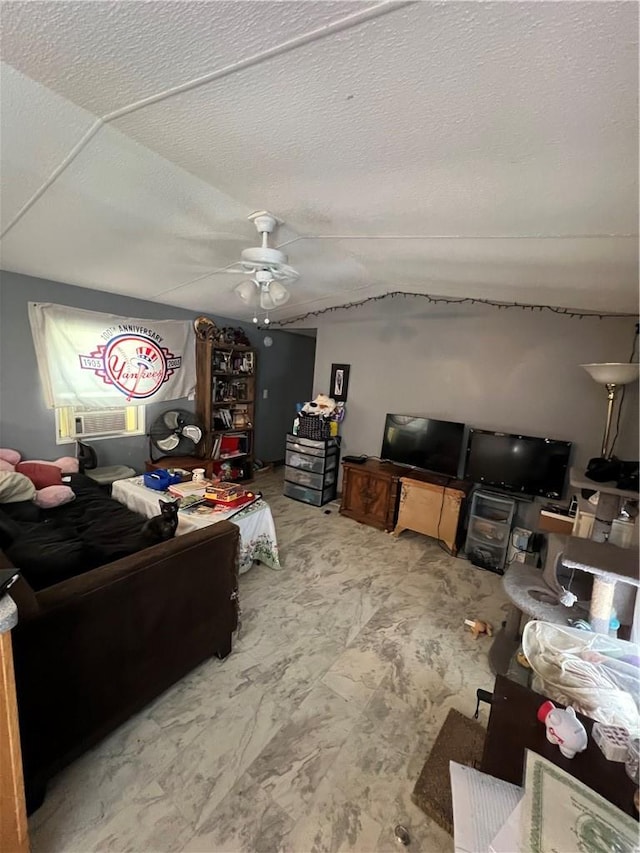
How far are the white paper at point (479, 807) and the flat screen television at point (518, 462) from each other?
2439 mm

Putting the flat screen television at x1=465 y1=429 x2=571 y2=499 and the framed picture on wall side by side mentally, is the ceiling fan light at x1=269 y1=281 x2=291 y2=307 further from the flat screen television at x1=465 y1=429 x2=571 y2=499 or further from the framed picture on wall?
the framed picture on wall

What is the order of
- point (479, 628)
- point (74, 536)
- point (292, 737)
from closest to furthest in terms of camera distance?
point (292, 737)
point (74, 536)
point (479, 628)

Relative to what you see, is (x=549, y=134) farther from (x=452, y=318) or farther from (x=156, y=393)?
(x=156, y=393)

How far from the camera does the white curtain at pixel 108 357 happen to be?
9.61 ft

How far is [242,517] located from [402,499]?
5.46 ft

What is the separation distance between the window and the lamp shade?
3.91 metres

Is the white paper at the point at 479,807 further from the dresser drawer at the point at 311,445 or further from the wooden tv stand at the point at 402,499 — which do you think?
the dresser drawer at the point at 311,445

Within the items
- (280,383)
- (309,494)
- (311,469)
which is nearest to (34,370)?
(311,469)

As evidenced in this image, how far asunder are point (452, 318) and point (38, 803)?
13.1ft

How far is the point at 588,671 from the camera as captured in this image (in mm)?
1172

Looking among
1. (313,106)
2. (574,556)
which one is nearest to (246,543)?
(574,556)

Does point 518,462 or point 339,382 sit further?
point 339,382

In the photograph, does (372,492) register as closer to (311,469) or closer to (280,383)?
(311,469)

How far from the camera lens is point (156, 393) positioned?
3.71 meters
